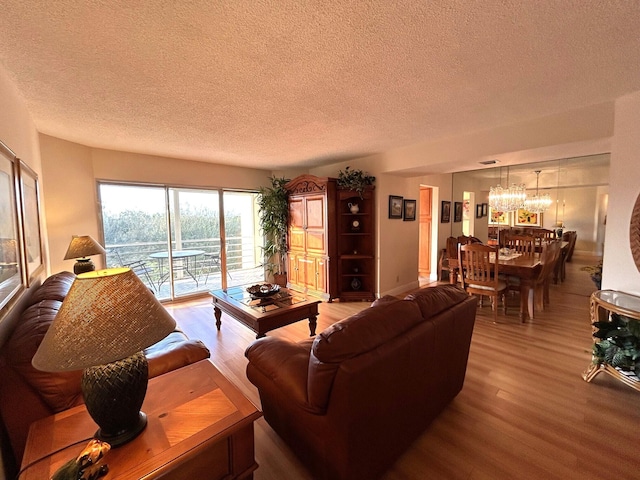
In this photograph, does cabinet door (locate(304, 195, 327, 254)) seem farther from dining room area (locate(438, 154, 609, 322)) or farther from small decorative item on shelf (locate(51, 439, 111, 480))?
small decorative item on shelf (locate(51, 439, 111, 480))

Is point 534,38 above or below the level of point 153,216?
above

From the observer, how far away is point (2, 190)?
152 centimetres

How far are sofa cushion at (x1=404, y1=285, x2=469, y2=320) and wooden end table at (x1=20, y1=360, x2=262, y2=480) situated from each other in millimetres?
1035

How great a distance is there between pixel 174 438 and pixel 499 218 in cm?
814

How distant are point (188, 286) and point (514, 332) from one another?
4.90m

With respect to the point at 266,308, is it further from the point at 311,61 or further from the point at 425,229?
the point at 425,229

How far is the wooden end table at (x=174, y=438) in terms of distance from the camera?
0.86 metres

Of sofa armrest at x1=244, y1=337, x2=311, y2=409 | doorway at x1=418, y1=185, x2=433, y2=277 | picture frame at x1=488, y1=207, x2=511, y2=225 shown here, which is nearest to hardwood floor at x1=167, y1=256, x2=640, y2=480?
→ sofa armrest at x1=244, y1=337, x2=311, y2=409

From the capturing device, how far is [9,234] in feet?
5.21

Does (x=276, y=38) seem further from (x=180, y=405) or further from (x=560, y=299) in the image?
(x=560, y=299)

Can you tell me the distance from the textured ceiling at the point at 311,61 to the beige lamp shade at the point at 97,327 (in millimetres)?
1300

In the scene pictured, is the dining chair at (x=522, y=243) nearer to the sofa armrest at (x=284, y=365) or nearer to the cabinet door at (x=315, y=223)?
the cabinet door at (x=315, y=223)

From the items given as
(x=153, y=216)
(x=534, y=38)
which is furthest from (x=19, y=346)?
(x=153, y=216)

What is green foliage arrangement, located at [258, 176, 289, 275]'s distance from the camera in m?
5.06
